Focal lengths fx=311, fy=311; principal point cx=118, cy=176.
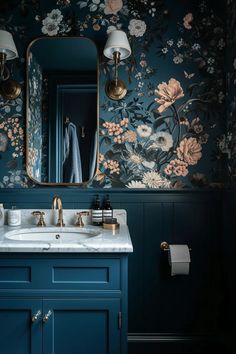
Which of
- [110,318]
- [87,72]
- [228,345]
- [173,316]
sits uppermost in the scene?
[87,72]

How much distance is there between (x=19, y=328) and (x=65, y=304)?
25 cm

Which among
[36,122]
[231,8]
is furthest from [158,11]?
[36,122]

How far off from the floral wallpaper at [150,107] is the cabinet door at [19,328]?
82 cm

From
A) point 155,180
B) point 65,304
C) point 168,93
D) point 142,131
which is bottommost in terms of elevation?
point 65,304

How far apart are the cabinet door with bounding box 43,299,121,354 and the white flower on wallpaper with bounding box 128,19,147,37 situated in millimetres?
1653

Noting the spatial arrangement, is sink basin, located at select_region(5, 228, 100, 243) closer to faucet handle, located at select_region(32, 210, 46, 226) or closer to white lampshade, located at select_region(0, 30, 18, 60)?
faucet handle, located at select_region(32, 210, 46, 226)

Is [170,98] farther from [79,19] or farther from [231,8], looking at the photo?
[79,19]

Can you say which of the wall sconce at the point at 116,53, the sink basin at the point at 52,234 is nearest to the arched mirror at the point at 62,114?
the wall sconce at the point at 116,53

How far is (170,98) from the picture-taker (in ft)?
6.80

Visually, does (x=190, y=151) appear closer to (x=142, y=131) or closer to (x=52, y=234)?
(x=142, y=131)

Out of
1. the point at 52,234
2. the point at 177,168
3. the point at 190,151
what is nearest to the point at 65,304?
the point at 52,234

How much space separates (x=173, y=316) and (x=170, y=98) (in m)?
1.45

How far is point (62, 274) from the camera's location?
1.50 metres

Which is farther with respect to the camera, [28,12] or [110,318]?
[28,12]
